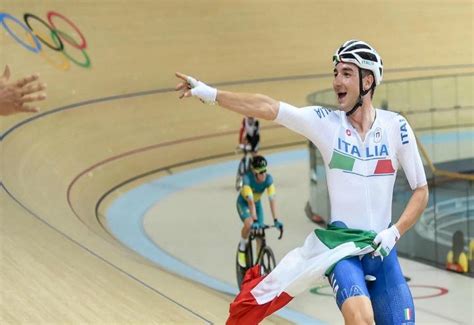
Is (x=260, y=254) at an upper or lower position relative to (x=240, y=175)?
upper

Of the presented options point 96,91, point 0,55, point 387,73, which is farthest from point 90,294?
point 387,73

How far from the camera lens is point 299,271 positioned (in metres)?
3.53

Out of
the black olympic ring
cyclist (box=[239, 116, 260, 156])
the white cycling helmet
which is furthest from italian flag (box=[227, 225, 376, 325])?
the black olympic ring

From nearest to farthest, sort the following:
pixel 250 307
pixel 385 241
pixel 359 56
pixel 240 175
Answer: pixel 385 241
pixel 359 56
pixel 250 307
pixel 240 175

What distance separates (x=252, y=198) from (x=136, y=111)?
19.9 ft

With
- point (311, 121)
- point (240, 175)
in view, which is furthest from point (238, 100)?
point (240, 175)

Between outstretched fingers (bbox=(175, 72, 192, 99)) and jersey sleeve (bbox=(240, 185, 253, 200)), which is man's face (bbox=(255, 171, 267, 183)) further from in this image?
outstretched fingers (bbox=(175, 72, 192, 99))

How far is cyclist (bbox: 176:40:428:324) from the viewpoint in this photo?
3453 mm

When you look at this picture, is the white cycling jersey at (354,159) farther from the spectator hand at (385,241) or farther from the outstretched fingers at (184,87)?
the outstretched fingers at (184,87)

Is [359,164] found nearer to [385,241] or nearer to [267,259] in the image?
[385,241]

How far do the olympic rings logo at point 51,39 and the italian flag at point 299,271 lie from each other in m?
9.11

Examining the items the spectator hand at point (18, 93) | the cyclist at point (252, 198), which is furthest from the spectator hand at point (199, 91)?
the cyclist at point (252, 198)

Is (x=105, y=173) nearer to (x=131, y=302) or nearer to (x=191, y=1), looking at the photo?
(x=191, y=1)

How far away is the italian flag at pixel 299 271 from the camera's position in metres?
3.44
